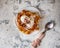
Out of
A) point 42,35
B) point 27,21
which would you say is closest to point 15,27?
point 27,21

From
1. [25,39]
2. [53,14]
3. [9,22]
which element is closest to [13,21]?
[9,22]

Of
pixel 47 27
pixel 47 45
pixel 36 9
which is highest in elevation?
pixel 36 9

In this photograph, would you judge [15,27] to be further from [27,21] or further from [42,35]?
[42,35]

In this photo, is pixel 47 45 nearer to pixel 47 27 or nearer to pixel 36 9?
pixel 47 27
